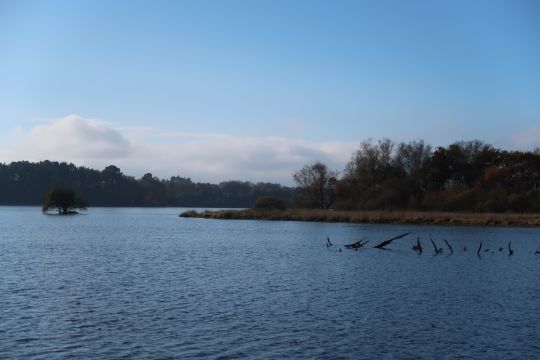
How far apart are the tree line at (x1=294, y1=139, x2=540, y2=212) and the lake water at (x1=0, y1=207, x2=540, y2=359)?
49405 mm

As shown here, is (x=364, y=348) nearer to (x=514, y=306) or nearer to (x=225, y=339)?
(x=225, y=339)

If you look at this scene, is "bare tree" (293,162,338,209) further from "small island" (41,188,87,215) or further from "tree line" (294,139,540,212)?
"small island" (41,188,87,215)

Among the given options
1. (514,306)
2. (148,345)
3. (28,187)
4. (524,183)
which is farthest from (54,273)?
(28,187)

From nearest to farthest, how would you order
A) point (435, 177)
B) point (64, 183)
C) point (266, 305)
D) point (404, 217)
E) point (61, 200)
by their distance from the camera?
point (266, 305) → point (404, 217) → point (435, 177) → point (61, 200) → point (64, 183)

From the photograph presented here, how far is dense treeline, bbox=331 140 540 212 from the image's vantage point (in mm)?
Result: 90000

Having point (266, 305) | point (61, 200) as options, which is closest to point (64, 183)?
point (61, 200)

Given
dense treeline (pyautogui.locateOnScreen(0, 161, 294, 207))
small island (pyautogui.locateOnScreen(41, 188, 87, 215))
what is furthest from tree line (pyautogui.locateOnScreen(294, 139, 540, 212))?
dense treeline (pyautogui.locateOnScreen(0, 161, 294, 207))

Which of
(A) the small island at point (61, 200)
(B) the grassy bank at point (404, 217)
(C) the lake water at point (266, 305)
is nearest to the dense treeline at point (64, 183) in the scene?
(A) the small island at point (61, 200)

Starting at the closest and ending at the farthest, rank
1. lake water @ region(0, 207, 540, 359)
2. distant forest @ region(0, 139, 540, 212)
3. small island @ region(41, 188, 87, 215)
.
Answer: lake water @ region(0, 207, 540, 359), distant forest @ region(0, 139, 540, 212), small island @ region(41, 188, 87, 215)

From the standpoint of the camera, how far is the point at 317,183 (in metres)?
102

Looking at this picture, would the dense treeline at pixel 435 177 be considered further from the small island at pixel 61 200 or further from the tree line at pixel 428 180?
the small island at pixel 61 200

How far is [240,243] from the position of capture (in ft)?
162

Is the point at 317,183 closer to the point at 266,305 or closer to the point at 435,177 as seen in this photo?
the point at 435,177

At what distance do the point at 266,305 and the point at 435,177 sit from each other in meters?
80.6
